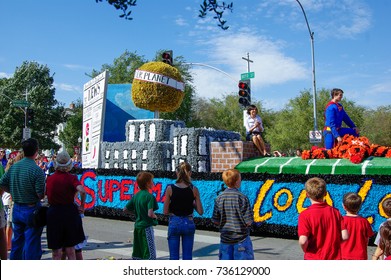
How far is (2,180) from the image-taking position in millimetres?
5762

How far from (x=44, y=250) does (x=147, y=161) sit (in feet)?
23.0

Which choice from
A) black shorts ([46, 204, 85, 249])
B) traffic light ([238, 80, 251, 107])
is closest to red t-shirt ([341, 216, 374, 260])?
black shorts ([46, 204, 85, 249])

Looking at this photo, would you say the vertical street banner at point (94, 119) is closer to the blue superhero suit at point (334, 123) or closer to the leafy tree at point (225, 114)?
the blue superhero suit at point (334, 123)

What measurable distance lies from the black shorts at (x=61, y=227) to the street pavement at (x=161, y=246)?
197cm

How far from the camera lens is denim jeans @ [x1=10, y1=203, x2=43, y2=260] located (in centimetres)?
553

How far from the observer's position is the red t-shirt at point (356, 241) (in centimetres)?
426

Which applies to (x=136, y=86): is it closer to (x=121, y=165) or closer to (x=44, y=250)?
(x=121, y=165)

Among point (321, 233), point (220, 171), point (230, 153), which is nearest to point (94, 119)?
point (220, 171)

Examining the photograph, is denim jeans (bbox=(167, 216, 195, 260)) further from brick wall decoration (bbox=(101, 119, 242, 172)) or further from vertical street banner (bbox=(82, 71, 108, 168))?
vertical street banner (bbox=(82, 71, 108, 168))

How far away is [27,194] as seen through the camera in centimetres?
560

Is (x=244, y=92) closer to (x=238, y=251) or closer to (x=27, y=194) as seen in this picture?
(x=27, y=194)

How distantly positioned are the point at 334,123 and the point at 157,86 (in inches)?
307

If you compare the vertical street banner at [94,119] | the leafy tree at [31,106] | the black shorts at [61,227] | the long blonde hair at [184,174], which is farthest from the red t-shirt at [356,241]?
the leafy tree at [31,106]

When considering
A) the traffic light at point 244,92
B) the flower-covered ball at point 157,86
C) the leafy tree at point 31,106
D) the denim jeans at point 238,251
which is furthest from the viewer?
the leafy tree at point 31,106
